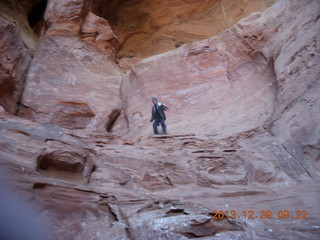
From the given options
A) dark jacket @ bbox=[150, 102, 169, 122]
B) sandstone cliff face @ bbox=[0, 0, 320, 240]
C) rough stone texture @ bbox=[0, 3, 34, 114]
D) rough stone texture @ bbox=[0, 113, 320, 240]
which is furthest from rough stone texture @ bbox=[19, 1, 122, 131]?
rough stone texture @ bbox=[0, 113, 320, 240]

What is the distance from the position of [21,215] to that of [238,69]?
27.7 feet

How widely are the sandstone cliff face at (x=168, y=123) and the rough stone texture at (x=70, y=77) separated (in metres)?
0.04

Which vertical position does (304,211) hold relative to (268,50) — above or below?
below

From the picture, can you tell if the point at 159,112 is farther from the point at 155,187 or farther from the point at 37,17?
the point at 37,17

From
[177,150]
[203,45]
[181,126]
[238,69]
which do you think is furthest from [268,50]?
[177,150]

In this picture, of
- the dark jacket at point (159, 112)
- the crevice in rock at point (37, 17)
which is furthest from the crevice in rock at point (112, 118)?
the crevice in rock at point (37, 17)

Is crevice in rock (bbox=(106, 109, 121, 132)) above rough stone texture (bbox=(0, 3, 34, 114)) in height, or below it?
below

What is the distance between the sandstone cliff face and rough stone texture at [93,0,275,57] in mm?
54

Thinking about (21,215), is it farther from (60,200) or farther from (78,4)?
(78,4)

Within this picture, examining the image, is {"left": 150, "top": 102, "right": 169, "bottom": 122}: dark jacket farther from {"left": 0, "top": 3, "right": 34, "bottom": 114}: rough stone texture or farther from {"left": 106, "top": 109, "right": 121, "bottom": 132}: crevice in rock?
{"left": 0, "top": 3, "right": 34, "bottom": 114}: rough stone texture

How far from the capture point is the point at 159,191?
5586 mm
